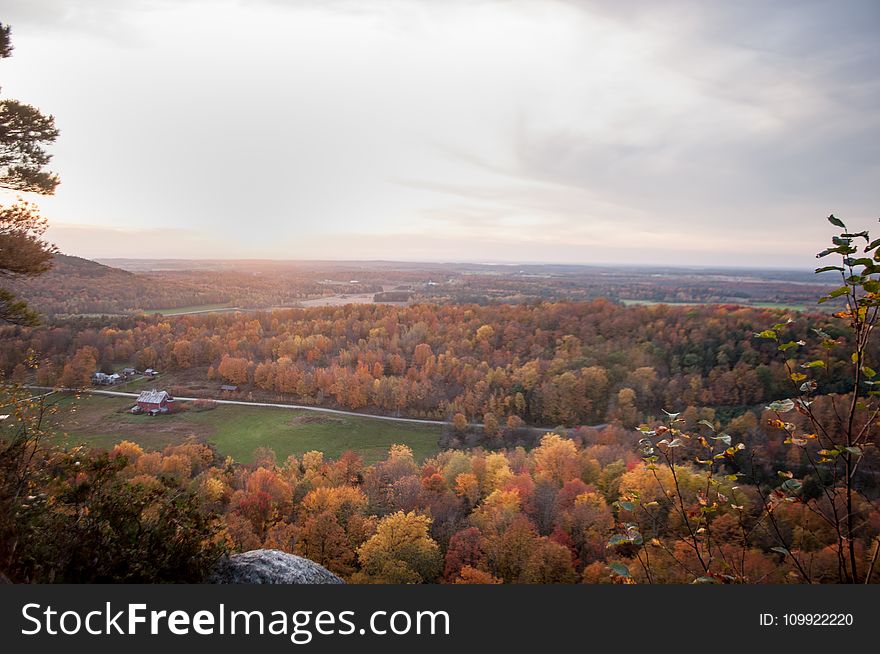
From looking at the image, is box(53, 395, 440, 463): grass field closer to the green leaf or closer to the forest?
the forest

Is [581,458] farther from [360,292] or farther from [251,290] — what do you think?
[360,292]

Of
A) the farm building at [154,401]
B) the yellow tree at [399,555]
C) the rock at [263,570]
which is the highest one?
the rock at [263,570]

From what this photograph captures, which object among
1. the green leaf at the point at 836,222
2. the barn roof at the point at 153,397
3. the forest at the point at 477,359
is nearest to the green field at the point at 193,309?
the forest at the point at 477,359

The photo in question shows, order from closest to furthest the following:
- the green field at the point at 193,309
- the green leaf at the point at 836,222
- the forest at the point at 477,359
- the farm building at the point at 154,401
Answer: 1. the green leaf at the point at 836,222
2. the farm building at the point at 154,401
3. the forest at the point at 477,359
4. the green field at the point at 193,309

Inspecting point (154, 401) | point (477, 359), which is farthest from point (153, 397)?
point (477, 359)

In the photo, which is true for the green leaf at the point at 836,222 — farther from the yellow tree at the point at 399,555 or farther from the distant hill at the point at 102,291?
the distant hill at the point at 102,291

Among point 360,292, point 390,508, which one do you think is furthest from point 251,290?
point 390,508
